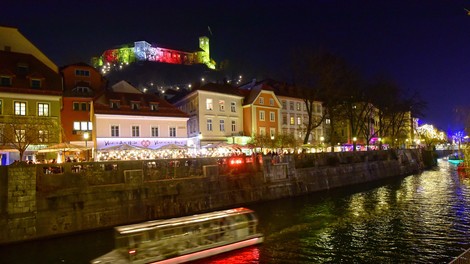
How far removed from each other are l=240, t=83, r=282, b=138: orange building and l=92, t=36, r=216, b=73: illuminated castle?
344 ft

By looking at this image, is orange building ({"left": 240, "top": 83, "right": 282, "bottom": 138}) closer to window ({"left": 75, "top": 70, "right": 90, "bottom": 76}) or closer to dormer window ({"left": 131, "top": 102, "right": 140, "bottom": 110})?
dormer window ({"left": 131, "top": 102, "right": 140, "bottom": 110})

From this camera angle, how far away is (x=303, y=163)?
4794cm

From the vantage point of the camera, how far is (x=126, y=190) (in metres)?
29.6

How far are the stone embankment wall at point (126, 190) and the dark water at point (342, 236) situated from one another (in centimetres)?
160

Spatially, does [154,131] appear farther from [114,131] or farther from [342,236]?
[342,236]

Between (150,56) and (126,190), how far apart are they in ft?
471

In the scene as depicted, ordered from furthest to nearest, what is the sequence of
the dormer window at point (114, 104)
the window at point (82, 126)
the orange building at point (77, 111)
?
the window at point (82, 126), the orange building at point (77, 111), the dormer window at point (114, 104)

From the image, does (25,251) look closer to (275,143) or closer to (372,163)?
(275,143)

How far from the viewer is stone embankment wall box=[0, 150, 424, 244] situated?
81.6 ft

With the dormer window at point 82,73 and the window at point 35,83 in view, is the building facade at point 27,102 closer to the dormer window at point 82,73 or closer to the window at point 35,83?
the window at point 35,83

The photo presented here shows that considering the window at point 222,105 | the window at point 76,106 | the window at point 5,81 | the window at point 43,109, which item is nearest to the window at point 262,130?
the window at point 222,105

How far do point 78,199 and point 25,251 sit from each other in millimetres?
5475

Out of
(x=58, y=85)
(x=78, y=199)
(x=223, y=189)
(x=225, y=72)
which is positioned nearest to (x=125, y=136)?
(x=58, y=85)

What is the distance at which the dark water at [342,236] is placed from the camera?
20828 millimetres
